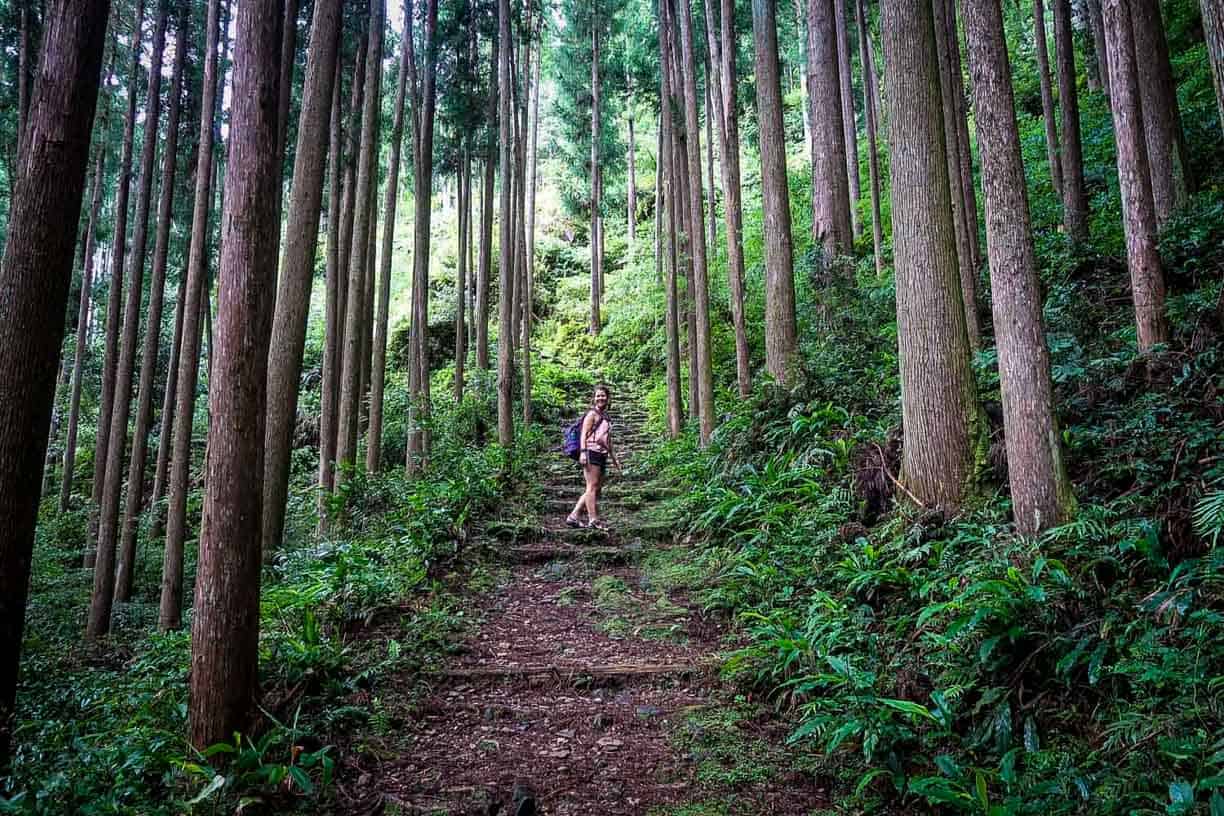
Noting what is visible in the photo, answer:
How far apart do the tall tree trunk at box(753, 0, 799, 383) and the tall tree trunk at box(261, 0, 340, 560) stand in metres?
6.21

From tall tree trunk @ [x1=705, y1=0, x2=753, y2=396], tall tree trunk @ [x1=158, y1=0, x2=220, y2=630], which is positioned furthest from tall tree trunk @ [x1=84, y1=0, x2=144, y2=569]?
tall tree trunk @ [x1=705, y1=0, x2=753, y2=396]

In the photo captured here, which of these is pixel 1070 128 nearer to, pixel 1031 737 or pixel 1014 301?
pixel 1014 301

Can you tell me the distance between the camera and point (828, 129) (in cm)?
1131

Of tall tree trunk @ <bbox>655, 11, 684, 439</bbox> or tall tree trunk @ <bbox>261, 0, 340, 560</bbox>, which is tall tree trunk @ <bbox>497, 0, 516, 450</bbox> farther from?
tall tree trunk @ <bbox>261, 0, 340, 560</bbox>

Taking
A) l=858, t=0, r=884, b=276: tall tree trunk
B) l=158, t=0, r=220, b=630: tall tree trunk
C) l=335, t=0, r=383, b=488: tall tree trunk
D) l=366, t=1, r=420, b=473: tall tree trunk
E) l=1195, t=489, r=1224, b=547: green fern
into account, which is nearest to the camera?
l=1195, t=489, r=1224, b=547: green fern

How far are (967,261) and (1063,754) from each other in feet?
26.8

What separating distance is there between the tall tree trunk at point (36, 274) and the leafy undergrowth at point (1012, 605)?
4.08 meters

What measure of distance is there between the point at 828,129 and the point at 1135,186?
18.2 feet

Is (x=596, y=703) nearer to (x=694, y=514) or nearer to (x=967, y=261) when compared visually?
(x=694, y=514)

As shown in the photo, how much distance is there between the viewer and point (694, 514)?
8375 mm

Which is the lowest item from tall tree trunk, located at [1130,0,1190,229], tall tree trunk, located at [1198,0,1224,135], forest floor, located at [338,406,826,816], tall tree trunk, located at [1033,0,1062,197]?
forest floor, located at [338,406,826,816]

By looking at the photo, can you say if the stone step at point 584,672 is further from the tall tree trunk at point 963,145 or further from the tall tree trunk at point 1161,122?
the tall tree trunk at point 1161,122

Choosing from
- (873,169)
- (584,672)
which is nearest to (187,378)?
(584,672)

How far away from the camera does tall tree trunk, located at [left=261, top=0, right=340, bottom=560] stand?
6.62 metres
